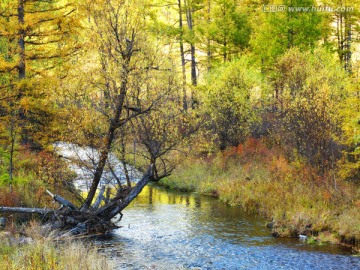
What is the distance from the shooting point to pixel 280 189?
17422 mm

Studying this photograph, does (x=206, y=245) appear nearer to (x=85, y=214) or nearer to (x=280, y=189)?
(x=85, y=214)

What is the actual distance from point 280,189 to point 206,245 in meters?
5.57

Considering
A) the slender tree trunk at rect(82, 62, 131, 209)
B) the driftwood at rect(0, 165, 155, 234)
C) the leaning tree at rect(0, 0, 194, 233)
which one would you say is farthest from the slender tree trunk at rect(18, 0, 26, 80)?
the driftwood at rect(0, 165, 155, 234)

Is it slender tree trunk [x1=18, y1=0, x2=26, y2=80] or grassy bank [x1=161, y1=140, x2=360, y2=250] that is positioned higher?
slender tree trunk [x1=18, y1=0, x2=26, y2=80]

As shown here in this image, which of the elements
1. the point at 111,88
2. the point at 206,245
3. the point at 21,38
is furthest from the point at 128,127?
the point at 206,245

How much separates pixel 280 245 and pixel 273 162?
24.2 feet

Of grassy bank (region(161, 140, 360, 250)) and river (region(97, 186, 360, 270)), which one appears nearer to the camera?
river (region(97, 186, 360, 270))

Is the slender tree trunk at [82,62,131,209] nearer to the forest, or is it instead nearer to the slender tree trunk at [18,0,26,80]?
the forest

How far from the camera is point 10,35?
16.9 metres

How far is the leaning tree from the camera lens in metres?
14.5

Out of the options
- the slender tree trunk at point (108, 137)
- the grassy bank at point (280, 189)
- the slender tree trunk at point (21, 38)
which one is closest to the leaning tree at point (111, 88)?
the slender tree trunk at point (108, 137)

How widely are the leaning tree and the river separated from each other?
55.6 inches

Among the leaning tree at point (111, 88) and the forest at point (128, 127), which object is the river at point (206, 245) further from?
the leaning tree at point (111, 88)

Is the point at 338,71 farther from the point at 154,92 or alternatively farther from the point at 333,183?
the point at 154,92
